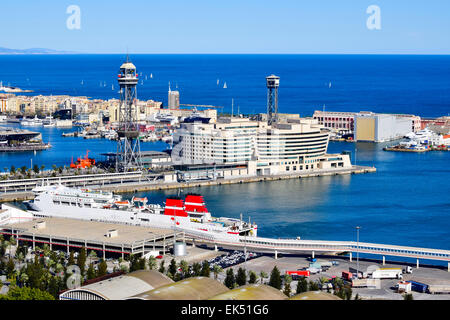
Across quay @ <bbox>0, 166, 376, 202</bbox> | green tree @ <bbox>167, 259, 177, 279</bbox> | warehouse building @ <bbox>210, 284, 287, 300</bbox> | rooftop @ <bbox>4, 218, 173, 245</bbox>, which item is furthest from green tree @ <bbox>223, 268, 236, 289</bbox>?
quay @ <bbox>0, 166, 376, 202</bbox>

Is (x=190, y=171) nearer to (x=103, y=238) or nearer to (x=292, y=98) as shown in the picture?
(x=103, y=238)

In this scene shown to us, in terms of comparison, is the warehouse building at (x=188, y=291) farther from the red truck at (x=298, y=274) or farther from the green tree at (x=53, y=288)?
the red truck at (x=298, y=274)

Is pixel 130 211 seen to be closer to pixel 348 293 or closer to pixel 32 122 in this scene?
pixel 348 293

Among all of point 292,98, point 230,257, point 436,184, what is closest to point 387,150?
point 436,184

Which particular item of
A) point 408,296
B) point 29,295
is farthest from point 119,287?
point 408,296

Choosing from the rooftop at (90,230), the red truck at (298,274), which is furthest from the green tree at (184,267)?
the red truck at (298,274)

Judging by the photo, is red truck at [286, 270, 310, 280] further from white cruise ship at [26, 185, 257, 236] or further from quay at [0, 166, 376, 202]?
quay at [0, 166, 376, 202]

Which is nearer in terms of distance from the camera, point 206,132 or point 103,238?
point 103,238
